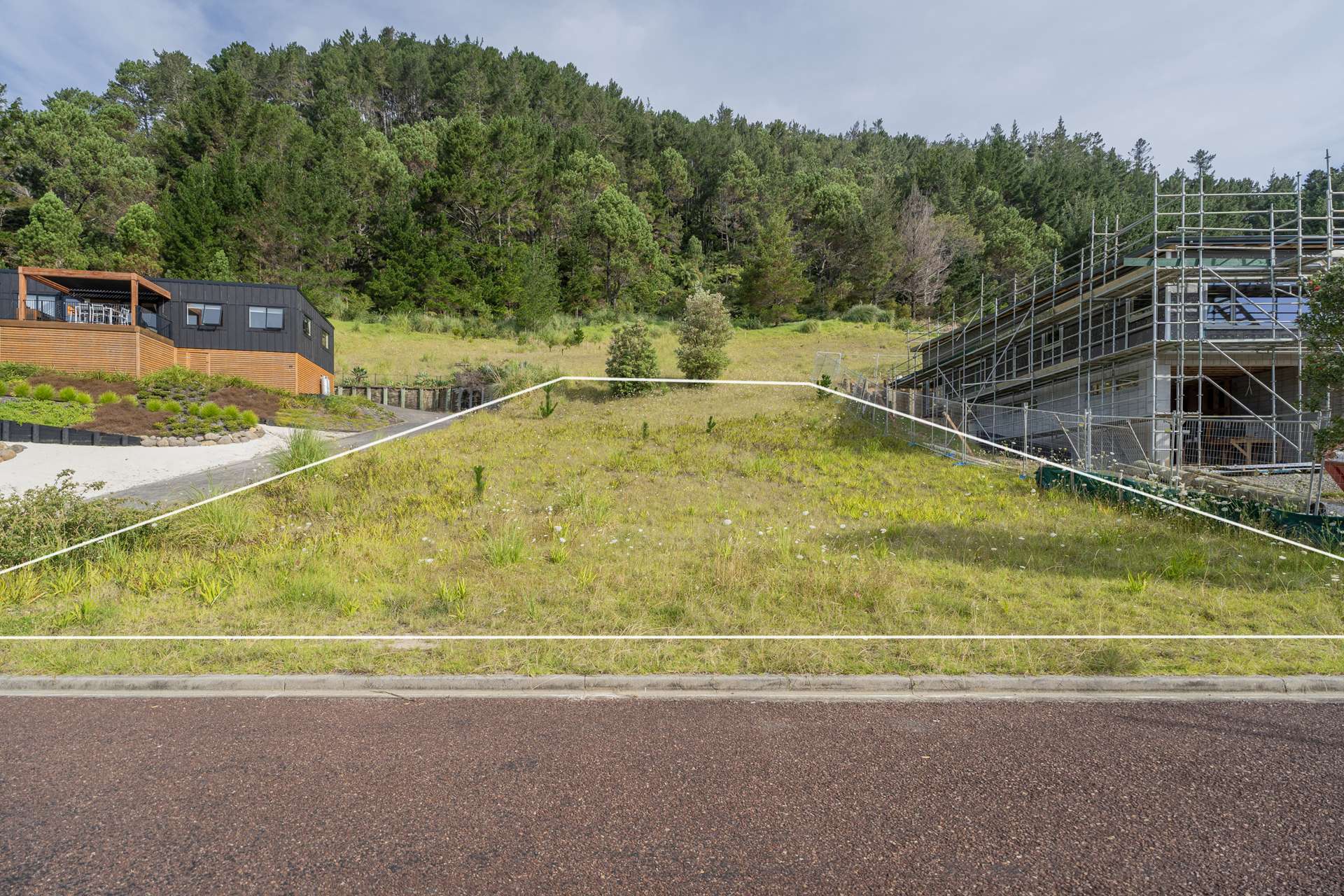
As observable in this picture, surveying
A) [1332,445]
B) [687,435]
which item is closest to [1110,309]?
[1332,445]

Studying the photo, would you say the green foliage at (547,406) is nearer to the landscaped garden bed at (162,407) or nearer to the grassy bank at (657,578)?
the landscaped garden bed at (162,407)

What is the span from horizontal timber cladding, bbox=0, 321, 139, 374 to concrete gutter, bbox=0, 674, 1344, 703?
10.9 metres

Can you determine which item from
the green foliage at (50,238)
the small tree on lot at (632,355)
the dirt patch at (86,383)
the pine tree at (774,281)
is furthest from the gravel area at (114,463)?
the pine tree at (774,281)

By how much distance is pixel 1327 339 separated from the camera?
9.92 metres

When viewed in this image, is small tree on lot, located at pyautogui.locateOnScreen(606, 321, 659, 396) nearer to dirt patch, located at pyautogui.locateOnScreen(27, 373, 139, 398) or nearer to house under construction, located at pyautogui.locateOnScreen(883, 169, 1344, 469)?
house under construction, located at pyautogui.locateOnScreen(883, 169, 1344, 469)

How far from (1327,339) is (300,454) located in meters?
16.1

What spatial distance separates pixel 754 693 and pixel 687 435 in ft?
37.9

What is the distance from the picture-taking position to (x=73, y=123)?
177 ft

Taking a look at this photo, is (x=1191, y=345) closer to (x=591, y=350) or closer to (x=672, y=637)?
(x=672, y=637)

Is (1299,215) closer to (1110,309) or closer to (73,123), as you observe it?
(1110,309)

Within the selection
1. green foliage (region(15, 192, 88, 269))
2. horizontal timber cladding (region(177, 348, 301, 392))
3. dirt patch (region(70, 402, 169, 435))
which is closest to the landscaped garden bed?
dirt patch (region(70, 402, 169, 435))

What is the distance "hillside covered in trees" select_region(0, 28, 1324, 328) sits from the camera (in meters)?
46.2

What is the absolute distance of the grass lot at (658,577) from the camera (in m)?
6.36

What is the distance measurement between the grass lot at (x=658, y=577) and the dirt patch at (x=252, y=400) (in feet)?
10.4
